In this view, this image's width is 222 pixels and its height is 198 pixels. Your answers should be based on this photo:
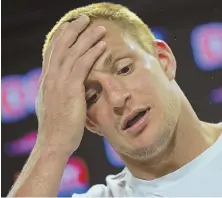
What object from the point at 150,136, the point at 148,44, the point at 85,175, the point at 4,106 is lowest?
the point at 85,175

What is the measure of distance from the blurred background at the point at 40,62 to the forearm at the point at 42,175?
428mm

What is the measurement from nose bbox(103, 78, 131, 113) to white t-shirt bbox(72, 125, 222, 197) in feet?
0.65

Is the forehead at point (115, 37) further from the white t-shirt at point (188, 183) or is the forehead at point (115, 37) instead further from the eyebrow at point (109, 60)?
the white t-shirt at point (188, 183)

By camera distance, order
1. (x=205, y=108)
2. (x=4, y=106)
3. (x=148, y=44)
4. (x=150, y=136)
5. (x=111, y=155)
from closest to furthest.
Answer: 1. (x=150, y=136)
2. (x=148, y=44)
3. (x=205, y=108)
4. (x=111, y=155)
5. (x=4, y=106)

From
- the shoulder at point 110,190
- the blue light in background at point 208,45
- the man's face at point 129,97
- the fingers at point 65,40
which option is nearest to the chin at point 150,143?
the man's face at point 129,97

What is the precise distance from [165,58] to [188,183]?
284 millimetres

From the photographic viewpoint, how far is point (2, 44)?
1.50m

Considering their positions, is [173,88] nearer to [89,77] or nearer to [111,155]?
[89,77]

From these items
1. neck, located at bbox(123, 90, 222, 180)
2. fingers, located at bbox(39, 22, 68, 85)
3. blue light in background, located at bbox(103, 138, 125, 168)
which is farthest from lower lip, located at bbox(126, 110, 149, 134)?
blue light in background, located at bbox(103, 138, 125, 168)

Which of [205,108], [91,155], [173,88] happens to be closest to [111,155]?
[91,155]

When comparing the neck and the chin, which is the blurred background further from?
the chin

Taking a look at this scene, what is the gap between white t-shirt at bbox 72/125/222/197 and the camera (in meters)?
0.95

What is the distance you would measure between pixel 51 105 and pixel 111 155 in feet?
1.68

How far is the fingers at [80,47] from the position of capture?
95 centimetres
